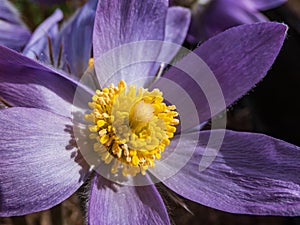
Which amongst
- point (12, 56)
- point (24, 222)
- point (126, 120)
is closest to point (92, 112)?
point (126, 120)

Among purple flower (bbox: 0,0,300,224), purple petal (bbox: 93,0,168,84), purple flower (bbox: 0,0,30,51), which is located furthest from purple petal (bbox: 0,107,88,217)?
purple flower (bbox: 0,0,30,51)

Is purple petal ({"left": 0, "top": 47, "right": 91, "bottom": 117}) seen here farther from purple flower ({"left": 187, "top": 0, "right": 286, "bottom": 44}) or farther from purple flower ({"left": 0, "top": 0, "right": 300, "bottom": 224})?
purple flower ({"left": 187, "top": 0, "right": 286, "bottom": 44})

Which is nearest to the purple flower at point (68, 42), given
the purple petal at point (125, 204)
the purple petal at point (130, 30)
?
the purple petal at point (130, 30)

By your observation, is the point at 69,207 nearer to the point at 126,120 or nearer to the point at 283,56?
the point at 126,120

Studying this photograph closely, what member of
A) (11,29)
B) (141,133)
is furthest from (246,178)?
(11,29)

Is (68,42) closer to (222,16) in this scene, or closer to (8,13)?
(8,13)

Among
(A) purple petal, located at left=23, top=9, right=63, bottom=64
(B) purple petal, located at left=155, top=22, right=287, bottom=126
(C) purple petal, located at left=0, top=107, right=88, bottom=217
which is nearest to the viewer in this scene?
(C) purple petal, located at left=0, top=107, right=88, bottom=217
